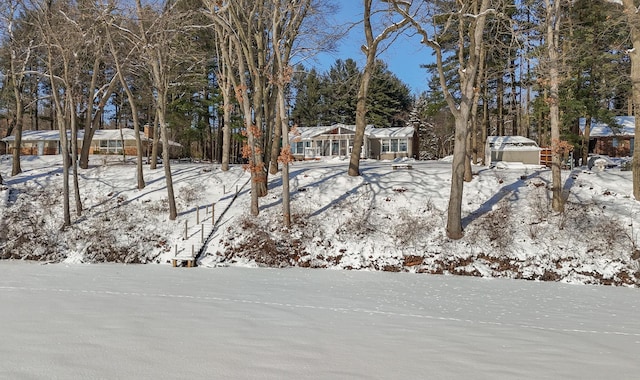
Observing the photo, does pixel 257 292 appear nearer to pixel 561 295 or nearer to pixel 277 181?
pixel 561 295

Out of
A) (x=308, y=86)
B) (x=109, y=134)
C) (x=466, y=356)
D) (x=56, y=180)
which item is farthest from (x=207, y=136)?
(x=466, y=356)

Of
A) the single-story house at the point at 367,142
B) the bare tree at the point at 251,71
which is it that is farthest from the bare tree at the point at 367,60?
the single-story house at the point at 367,142

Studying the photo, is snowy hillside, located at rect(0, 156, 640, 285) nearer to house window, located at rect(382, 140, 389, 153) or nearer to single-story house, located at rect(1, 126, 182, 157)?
single-story house, located at rect(1, 126, 182, 157)

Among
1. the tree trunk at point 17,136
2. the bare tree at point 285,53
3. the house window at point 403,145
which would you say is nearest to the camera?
the bare tree at point 285,53

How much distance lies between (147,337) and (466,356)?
11.9 feet

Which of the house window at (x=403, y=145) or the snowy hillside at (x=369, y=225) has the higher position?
the house window at (x=403, y=145)

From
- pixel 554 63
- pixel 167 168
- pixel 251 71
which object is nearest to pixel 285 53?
pixel 251 71

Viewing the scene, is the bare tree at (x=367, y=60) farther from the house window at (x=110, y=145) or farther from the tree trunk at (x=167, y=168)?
the house window at (x=110, y=145)

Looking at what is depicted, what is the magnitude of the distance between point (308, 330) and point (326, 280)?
5102 mm

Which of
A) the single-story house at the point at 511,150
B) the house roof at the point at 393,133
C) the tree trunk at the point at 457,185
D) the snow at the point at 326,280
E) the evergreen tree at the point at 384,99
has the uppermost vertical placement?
the evergreen tree at the point at 384,99

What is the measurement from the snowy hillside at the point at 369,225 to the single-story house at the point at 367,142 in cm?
1948

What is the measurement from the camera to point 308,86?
50594 millimetres

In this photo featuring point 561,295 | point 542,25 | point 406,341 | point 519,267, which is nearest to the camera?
point 406,341

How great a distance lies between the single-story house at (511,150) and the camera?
88.8 feet
